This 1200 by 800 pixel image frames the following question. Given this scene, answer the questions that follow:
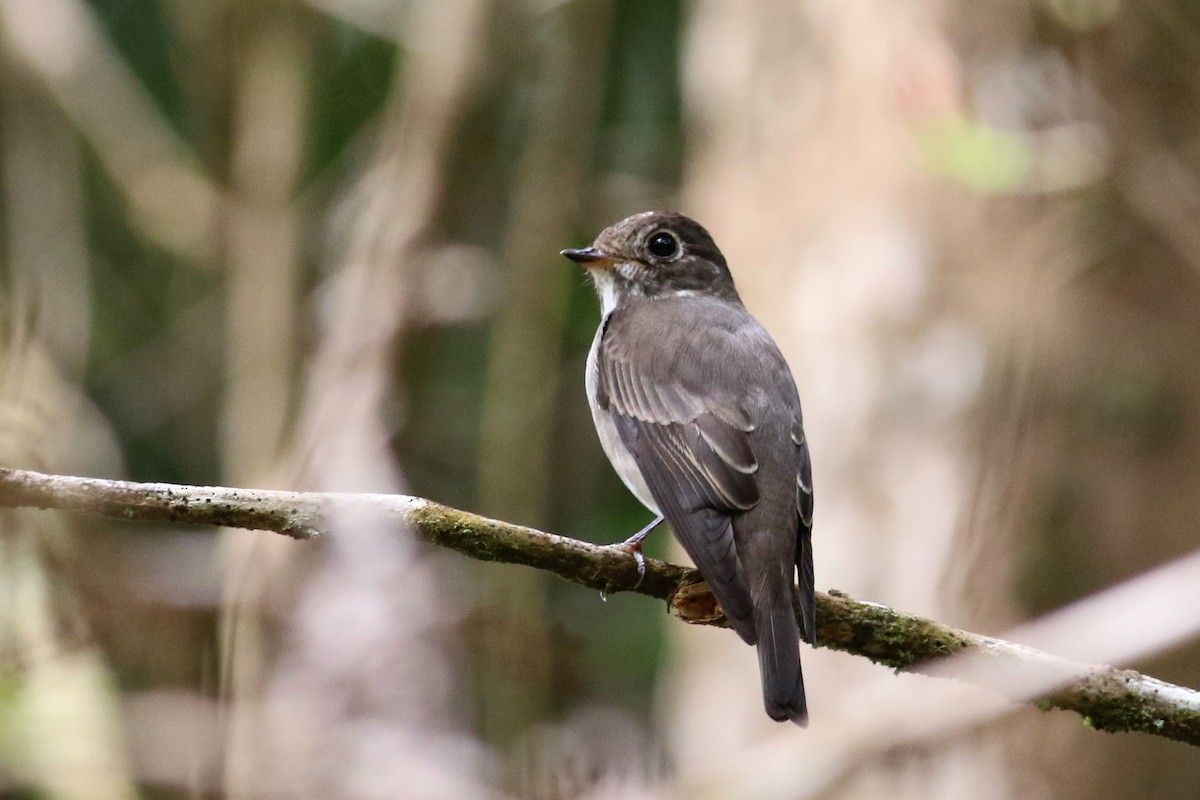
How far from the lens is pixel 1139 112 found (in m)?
5.08

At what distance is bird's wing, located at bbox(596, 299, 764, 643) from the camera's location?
338 cm

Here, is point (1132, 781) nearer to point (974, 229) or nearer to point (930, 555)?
point (930, 555)

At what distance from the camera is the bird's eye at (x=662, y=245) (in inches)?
182

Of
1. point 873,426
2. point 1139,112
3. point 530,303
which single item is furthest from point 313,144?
point 1139,112

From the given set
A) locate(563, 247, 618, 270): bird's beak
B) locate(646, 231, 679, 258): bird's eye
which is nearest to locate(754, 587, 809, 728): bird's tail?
locate(563, 247, 618, 270): bird's beak

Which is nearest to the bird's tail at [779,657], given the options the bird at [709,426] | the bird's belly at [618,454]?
the bird at [709,426]

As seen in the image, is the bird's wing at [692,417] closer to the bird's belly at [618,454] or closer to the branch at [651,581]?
the bird's belly at [618,454]

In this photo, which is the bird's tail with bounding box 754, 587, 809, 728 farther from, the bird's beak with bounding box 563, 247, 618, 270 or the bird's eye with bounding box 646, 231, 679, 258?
the bird's eye with bounding box 646, 231, 679, 258

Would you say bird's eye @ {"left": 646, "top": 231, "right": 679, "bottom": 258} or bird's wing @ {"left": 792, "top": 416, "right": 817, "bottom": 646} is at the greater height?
bird's eye @ {"left": 646, "top": 231, "right": 679, "bottom": 258}

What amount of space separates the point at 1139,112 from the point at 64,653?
13.2 feet

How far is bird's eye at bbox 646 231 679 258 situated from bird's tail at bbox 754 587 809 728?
164cm

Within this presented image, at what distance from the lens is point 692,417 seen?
3.81 meters

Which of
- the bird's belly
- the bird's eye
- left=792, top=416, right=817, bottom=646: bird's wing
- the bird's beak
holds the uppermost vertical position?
the bird's eye

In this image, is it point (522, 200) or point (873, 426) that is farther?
point (522, 200)
